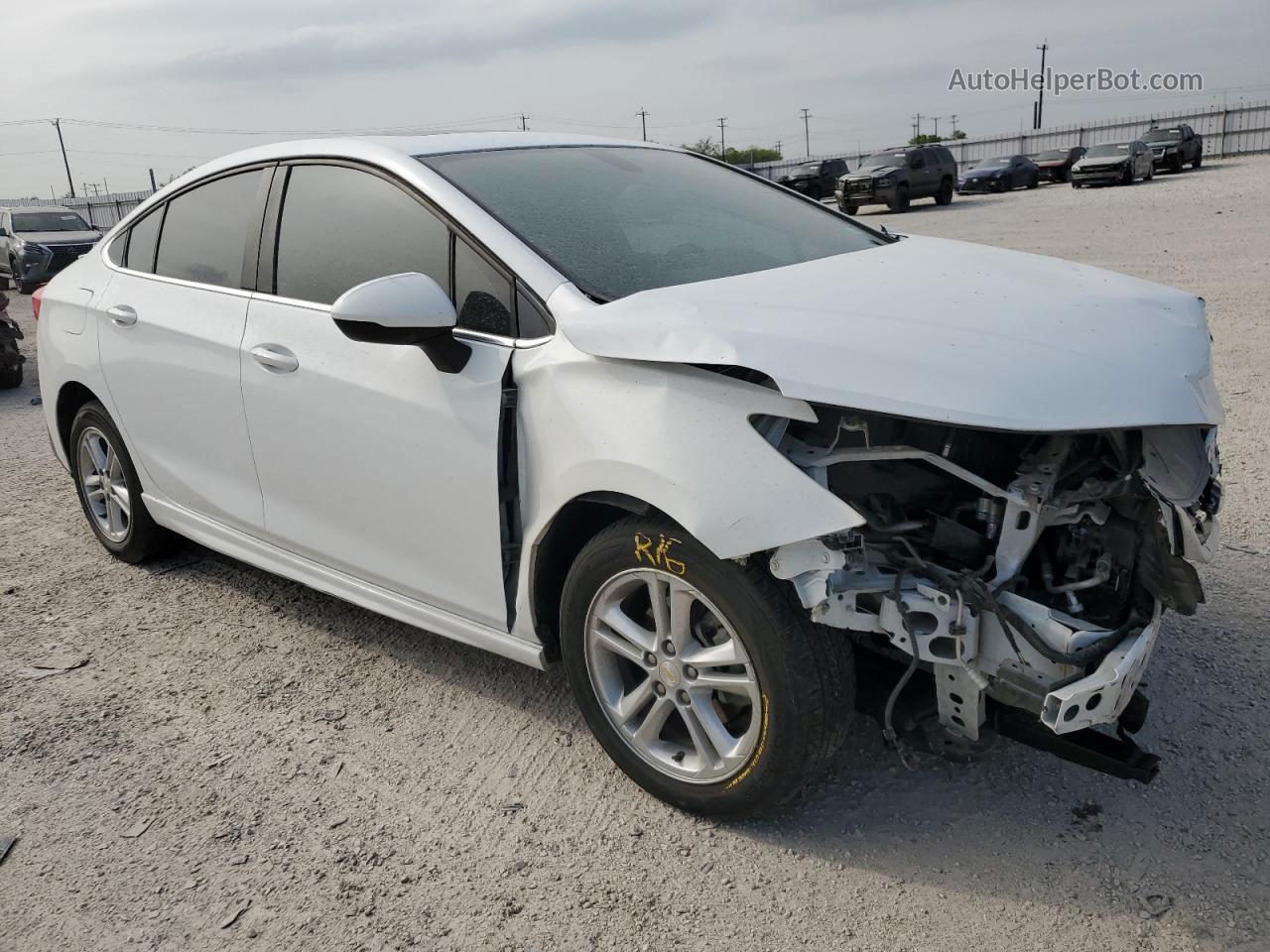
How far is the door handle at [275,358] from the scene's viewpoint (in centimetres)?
335

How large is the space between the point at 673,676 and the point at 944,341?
1067mm

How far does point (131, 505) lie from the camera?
458 centimetres

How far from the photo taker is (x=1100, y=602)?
8.46ft

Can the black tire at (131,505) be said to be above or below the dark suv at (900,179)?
below

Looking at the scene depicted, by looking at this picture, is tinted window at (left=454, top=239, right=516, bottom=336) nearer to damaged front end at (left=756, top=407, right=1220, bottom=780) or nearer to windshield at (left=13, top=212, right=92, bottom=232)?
damaged front end at (left=756, top=407, right=1220, bottom=780)

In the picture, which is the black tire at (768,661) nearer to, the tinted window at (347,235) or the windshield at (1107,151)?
the tinted window at (347,235)

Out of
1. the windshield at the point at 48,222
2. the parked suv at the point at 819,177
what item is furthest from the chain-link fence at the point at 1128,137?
the windshield at the point at 48,222

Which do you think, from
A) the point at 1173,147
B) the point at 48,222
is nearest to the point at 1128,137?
the point at 1173,147

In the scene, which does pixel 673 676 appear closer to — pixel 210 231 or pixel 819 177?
pixel 210 231

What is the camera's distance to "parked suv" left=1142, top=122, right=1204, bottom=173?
107ft

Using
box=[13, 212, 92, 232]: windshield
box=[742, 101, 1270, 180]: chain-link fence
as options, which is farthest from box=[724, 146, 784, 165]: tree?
box=[13, 212, 92, 232]: windshield

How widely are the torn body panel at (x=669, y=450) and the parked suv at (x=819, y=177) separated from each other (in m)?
31.0

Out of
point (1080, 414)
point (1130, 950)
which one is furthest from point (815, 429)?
point (1130, 950)

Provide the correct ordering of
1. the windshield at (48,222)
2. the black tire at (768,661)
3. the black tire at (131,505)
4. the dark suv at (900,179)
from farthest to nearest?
the dark suv at (900,179)
the windshield at (48,222)
the black tire at (131,505)
the black tire at (768,661)
